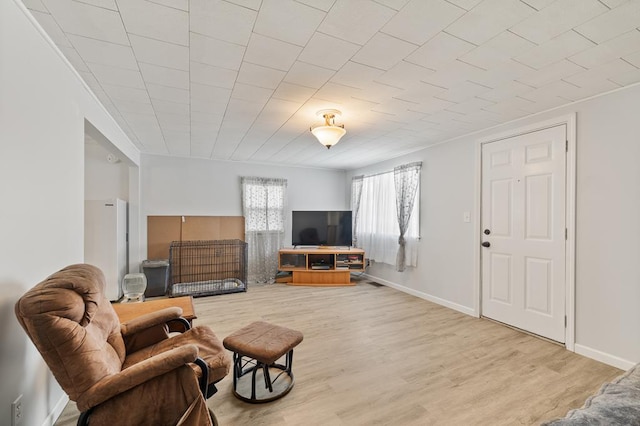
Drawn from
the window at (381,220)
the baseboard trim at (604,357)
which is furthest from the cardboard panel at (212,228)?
the baseboard trim at (604,357)

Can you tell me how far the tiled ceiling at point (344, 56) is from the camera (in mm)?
1494

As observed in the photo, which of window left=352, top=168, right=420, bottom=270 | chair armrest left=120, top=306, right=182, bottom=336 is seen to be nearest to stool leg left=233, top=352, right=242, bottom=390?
chair armrest left=120, top=306, right=182, bottom=336

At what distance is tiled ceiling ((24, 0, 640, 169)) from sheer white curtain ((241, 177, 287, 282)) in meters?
2.54

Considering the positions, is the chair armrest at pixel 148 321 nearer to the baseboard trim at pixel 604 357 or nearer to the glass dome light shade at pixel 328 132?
the glass dome light shade at pixel 328 132

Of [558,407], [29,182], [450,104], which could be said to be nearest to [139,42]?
[29,182]

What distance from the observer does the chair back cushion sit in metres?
1.17

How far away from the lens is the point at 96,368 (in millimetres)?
1290

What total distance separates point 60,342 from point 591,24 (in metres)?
3.07

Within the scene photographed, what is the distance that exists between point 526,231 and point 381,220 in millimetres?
2579

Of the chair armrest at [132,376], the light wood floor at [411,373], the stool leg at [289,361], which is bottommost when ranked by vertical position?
the light wood floor at [411,373]

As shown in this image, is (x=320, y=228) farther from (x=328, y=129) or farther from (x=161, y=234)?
(x=328, y=129)

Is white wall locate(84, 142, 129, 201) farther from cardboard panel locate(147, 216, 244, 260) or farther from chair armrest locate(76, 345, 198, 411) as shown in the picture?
chair armrest locate(76, 345, 198, 411)

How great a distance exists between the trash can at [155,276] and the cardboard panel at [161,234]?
1.26 feet

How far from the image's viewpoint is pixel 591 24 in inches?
62.5
